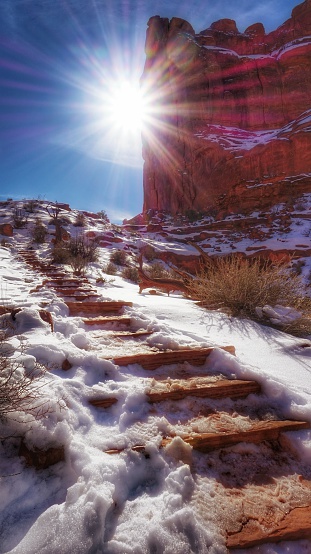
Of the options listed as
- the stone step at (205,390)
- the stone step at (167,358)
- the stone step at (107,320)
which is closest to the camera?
the stone step at (205,390)

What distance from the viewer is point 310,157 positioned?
72.9 feet

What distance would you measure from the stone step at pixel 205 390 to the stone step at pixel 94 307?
1.60 m

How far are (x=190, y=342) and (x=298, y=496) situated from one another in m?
1.15

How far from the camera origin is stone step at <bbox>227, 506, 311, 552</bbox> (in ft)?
2.28

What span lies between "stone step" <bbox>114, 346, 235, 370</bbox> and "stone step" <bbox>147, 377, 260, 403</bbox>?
0.22 m

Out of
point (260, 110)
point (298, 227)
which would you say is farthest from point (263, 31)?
point (298, 227)

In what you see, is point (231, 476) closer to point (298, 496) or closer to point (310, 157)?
point (298, 496)

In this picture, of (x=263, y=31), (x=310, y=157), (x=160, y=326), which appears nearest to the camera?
(x=160, y=326)

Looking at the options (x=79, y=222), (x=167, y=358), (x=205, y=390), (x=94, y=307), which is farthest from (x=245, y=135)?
(x=205, y=390)

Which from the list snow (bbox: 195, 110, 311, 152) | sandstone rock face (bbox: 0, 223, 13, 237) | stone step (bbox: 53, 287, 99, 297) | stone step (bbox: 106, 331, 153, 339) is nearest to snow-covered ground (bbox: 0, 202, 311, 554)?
stone step (bbox: 106, 331, 153, 339)

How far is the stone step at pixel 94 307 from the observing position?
286cm

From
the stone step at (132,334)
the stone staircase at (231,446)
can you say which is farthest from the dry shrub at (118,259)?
the stone staircase at (231,446)

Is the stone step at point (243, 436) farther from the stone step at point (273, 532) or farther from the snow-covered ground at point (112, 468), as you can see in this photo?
the stone step at point (273, 532)

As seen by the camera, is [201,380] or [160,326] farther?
[160,326]
